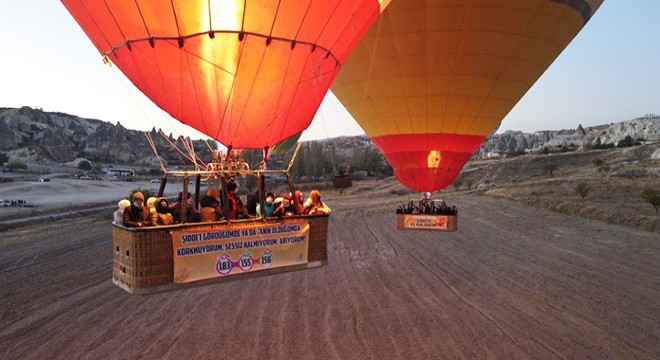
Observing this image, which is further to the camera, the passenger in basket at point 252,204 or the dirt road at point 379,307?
the dirt road at point 379,307

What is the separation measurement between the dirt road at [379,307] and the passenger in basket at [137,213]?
107 inches

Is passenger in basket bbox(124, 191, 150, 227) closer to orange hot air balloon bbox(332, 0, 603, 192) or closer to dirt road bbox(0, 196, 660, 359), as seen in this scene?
dirt road bbox(0, 196, 660, 359)

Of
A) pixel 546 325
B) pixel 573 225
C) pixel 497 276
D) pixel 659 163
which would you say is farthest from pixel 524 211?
pixel 659 163

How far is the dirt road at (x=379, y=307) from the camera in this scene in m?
7.00

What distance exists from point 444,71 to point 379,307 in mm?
5929

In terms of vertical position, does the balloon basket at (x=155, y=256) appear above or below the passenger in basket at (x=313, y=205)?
below

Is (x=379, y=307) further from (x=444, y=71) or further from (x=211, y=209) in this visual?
(x=444, y=71)

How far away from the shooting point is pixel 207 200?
214 inches

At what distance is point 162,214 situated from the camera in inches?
196

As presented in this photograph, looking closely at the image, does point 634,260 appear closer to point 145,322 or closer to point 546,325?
point 546,325

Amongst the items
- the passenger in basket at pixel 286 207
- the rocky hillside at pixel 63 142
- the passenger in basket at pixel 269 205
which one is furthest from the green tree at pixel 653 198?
the rocky hillside at pixel 63 142

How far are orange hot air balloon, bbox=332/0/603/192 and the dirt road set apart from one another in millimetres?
2867

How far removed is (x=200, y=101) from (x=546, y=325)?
20.2 feet

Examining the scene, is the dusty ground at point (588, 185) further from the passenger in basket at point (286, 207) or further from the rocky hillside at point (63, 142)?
the rocky hillside at point (63, 142)
